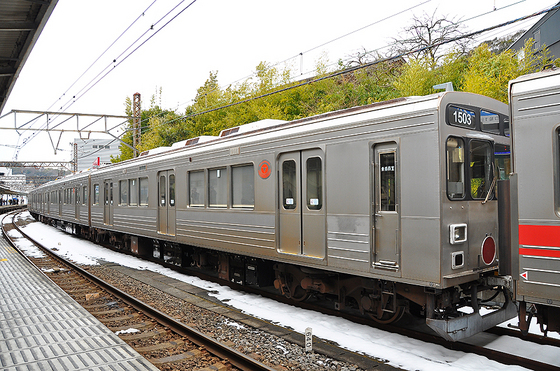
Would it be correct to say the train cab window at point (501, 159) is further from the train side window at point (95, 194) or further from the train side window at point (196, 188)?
the train side window at point (95, 194)

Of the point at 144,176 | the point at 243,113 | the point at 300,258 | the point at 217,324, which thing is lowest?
the point at 217,324

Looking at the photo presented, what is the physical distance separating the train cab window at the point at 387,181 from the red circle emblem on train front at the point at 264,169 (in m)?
2.51

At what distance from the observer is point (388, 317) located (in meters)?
6.34

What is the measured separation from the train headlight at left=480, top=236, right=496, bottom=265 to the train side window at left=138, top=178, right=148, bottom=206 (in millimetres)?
9917

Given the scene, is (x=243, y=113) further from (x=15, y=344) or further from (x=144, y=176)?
(x=15, y=344)

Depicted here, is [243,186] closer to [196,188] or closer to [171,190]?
[196,188]

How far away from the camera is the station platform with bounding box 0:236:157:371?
4.96 metres

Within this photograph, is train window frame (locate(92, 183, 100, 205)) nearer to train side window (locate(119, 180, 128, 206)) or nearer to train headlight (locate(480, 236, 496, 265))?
train side window (locate(119, 180, 128, 206))

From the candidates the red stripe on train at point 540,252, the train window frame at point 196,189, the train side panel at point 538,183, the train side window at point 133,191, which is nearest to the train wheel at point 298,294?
the train window frame at point 196,189

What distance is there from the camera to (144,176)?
13.1m

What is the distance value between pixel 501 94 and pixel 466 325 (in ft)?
30.0

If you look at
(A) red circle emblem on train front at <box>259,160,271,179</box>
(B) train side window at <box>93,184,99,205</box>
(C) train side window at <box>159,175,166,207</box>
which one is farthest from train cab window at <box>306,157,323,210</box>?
(B) train side window at <box>93,184,99,205</box>

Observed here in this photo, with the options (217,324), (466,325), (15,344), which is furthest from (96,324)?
(466,325)

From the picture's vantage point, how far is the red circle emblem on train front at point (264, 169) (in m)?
7.86
